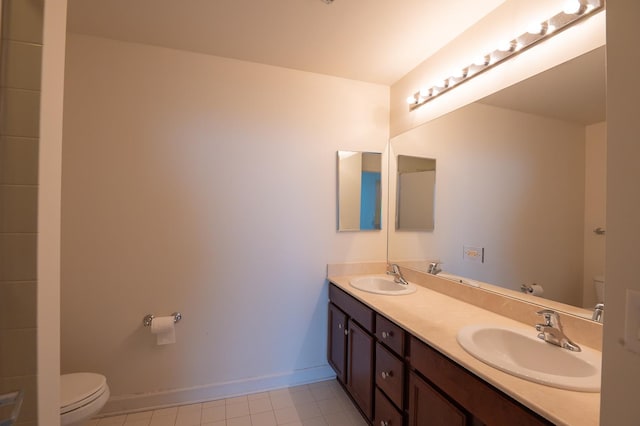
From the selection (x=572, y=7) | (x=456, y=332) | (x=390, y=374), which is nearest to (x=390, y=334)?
(x=390, y=374)

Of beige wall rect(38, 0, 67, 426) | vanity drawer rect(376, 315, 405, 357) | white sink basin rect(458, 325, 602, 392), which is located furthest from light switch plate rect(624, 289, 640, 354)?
beige wall rect(38, 0, 67, 426)

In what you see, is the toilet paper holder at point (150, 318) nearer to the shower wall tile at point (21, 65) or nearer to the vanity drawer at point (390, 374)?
the vanity drawer at point (390, 374)

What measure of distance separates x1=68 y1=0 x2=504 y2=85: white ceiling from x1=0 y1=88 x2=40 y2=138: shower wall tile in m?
0.99

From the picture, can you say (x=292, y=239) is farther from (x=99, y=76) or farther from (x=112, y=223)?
(x=99, y=76)

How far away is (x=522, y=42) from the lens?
1.33m

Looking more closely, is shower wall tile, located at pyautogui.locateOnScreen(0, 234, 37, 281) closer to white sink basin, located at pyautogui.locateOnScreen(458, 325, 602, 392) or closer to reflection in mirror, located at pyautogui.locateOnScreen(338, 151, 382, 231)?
white sink basin, located at pyautogui.locateOnScreen(458, 325, 602, 392)

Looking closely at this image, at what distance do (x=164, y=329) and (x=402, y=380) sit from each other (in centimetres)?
146

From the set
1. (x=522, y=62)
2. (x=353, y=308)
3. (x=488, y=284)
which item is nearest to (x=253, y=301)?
(x=353, y=308)

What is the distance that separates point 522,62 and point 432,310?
1.32 metres

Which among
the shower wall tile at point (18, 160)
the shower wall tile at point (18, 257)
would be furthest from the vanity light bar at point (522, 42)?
the shower wall tile at point (18, 257)

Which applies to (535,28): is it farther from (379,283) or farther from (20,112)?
(20,112)

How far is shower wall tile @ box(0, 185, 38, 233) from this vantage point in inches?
31.9

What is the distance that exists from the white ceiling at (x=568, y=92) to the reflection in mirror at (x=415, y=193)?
67cm

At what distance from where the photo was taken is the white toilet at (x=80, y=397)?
1339mm
